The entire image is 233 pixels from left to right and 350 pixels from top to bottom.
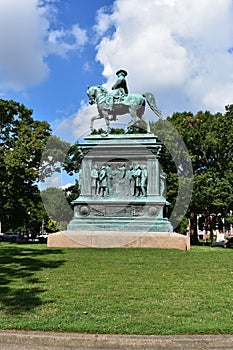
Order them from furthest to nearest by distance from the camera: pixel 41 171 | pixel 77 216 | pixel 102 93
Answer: pixel 41 171
pixel 102 93
pixel 77 216

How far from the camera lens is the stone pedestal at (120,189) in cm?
2153

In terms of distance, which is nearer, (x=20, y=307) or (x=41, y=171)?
(x=20, y=307)

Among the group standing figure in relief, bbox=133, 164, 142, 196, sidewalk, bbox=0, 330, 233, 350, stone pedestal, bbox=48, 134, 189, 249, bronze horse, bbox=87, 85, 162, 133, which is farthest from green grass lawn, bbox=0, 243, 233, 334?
bronze horse, bbox=87, 85, 162, 133

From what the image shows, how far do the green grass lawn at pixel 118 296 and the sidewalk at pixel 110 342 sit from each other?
231 mm

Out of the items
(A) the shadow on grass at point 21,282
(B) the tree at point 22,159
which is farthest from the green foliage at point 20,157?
(A) the shadow on grass at point 21,282

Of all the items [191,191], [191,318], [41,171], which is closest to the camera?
[191,318]

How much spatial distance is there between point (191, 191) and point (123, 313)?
30.0 meters

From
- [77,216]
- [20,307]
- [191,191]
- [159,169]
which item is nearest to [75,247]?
[77,216]

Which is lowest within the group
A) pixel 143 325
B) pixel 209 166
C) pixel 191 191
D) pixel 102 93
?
pixel 143 325

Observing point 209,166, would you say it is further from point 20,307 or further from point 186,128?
point 20,307

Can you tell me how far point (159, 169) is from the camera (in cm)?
2311

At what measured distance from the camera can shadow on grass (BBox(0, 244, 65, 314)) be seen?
7.84 metres

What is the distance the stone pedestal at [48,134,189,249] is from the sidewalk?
14.8 metres

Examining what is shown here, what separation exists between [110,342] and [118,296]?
2.87 meters
